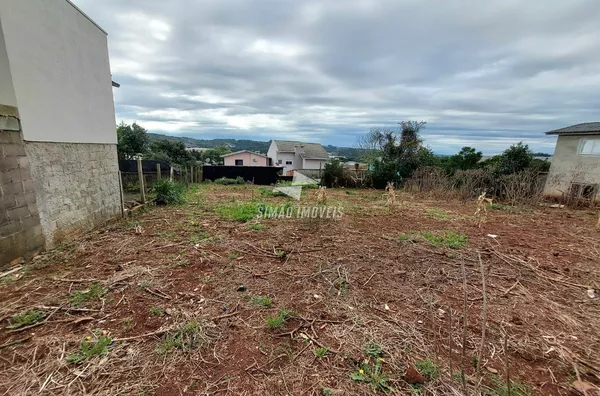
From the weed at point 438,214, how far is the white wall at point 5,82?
8011 mm

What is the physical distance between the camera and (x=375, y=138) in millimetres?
16094

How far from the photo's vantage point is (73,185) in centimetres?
411

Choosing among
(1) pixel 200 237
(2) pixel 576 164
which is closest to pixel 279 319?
(1) pixel 200 237

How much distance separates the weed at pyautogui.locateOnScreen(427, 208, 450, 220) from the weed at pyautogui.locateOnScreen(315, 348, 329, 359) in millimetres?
5683

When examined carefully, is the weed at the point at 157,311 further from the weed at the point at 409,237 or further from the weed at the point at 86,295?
the weed at the point at 409,237

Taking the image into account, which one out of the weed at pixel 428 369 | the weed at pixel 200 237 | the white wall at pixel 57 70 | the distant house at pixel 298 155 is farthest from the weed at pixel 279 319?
the distant house at pixel 298 155

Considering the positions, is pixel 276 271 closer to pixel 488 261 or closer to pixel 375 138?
pixel 488 261

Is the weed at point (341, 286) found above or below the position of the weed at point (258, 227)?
above

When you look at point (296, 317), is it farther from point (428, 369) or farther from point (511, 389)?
point (511, 389)

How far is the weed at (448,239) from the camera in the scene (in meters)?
4.34

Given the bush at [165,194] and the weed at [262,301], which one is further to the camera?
the bush at [165,194]

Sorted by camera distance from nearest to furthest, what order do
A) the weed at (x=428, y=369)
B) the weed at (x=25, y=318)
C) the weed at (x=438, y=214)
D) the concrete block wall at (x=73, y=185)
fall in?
the weed at (x=428, y=369), the weed at (x=25, y=318), the concrete block wall at (x=73, y=185), the weed at (x=438, y=214)

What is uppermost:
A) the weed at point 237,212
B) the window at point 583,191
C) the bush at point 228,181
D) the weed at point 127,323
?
the window at point 583,191

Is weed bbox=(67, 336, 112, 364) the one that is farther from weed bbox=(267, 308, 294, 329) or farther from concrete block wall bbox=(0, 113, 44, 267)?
concrete block wall bbox=(0, 113, 44, 267)
